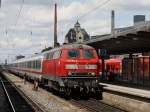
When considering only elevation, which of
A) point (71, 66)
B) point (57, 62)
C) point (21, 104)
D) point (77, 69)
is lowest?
point (21, 104)

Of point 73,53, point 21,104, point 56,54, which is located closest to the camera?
point 21,104

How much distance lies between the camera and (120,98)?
68.4 ft

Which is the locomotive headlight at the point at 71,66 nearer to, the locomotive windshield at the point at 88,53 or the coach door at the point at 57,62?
the coach door at the point at 57,62

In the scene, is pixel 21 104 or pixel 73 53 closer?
pixel 21 104

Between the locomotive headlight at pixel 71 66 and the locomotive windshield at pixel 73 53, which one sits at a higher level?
the locomotive windshield at pixel 73 53

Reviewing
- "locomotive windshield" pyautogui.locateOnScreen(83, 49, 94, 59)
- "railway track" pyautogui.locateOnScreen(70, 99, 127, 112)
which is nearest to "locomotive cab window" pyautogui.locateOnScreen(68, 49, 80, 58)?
"locomotive windshield" pyautogui.locateOnScreen(83, 49, 94, 59)

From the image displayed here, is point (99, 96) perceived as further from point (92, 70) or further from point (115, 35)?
point (115, 35)

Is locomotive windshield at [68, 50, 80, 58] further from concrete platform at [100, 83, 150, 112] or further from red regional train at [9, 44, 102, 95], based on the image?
concrete platform at [100, 83, 150, 112]

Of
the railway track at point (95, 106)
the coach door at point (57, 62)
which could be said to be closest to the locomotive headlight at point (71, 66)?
the coach door at point (57, 62)

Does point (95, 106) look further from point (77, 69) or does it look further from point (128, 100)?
point (77, 69)

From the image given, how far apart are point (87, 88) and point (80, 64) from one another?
1.37 metres

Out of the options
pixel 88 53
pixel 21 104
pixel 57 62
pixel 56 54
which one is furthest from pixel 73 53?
pixel 21 104

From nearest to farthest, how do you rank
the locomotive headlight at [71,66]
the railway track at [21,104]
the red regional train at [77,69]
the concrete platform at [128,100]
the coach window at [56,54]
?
the concrete platform at [128,100] < the railway track at [21,104] < the red regional train at [77,69] < the locomotive headlight at [71,66] < the coach window at [56,54]

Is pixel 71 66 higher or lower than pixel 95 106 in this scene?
higher
